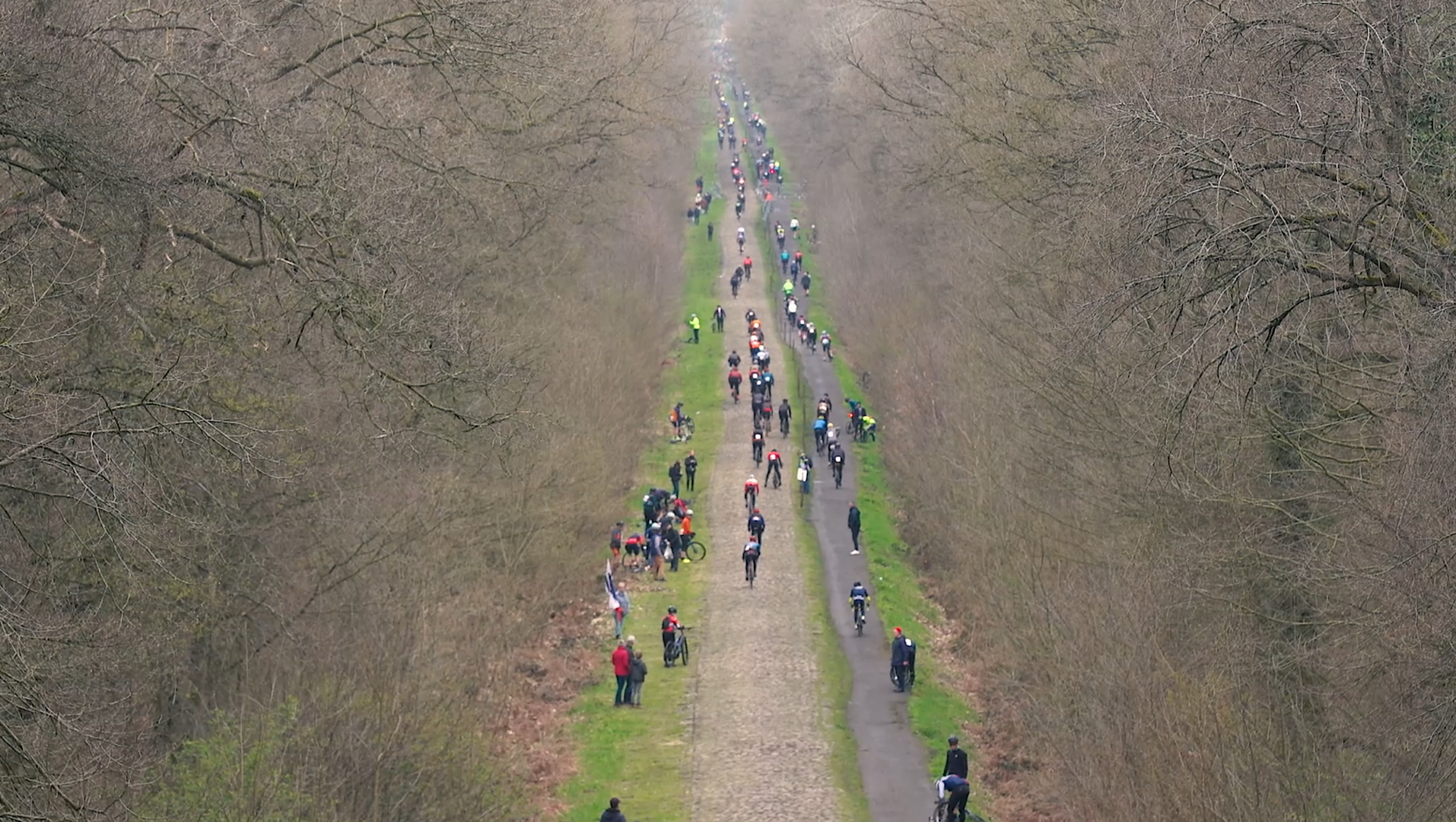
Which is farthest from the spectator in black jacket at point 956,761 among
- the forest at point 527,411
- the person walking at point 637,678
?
the person walking at point 637,678

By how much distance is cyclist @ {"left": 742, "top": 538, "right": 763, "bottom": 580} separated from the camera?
36938 millimetres

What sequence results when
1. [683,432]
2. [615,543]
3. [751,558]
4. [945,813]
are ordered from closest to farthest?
[945,813] < [751,558] < [615,543] < [683,432]

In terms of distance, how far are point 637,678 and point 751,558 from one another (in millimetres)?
8261

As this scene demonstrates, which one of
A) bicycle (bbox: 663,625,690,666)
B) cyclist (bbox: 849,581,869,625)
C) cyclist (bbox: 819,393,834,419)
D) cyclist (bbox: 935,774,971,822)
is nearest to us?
cyclist (bbox: 935,774,971,822)

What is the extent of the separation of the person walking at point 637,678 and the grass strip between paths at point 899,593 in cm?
407

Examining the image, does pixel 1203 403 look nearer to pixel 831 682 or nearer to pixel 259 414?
pixel 259 414

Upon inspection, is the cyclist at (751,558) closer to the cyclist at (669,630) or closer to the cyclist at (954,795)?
the cyclist at (669,630)

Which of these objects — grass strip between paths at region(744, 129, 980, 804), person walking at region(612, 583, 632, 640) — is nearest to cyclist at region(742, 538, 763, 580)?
grass strip between paths at region(744, 129, 980, 804)

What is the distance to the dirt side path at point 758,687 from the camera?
24.7 metres

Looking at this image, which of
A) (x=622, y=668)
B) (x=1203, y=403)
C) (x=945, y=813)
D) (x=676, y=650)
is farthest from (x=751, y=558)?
(x=1203, y=403)

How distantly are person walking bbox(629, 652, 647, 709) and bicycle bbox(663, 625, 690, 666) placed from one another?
6.22ft

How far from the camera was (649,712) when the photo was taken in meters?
29.1

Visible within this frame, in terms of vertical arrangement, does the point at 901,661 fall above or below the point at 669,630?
below

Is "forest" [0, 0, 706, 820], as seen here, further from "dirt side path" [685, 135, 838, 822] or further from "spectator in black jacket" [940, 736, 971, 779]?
"spectator in black jacket" [940, 736, 971, 779]
